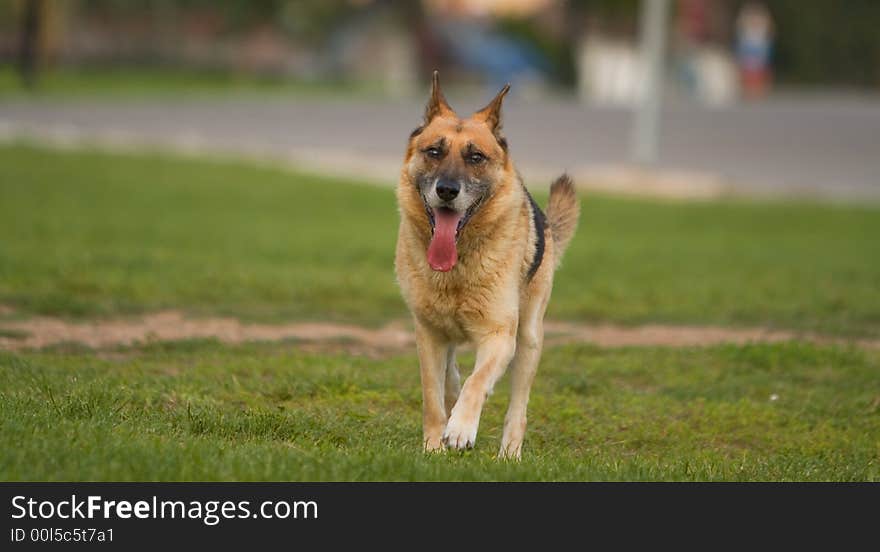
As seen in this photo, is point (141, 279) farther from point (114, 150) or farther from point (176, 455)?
point (114, 150)

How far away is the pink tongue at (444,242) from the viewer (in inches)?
302

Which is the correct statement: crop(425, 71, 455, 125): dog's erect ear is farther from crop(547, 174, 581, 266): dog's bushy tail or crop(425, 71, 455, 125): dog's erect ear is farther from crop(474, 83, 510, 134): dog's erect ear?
crop(547, 174, 581, 266): dog's bushy tail

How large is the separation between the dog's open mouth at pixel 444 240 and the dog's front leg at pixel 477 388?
44cm

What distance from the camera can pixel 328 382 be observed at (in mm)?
9523

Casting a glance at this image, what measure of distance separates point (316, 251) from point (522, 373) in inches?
394

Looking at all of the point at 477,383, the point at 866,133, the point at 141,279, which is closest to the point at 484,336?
the point at 477,383

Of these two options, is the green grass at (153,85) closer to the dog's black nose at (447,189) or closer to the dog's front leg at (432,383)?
the dog's front leg at (432,383)

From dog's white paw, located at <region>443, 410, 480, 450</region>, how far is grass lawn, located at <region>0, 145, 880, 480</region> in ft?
0.47

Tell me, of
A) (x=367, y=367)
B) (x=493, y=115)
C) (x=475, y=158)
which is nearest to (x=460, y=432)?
(x=475, y=158)

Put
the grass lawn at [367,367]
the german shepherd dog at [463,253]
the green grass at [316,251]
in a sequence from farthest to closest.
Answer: the green grass at [316,251], the german shepherd dog at [463,253], the grass lawn at [367,367]

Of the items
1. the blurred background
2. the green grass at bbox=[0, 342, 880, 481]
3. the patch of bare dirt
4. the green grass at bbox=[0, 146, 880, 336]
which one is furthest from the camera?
the blurred background

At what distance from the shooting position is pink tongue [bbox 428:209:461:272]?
25.2 feet

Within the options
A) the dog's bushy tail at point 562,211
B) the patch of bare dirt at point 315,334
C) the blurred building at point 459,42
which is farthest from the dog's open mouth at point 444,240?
the blurred building at point 459,42

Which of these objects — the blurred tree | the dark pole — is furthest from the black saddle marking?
the blurred tree
